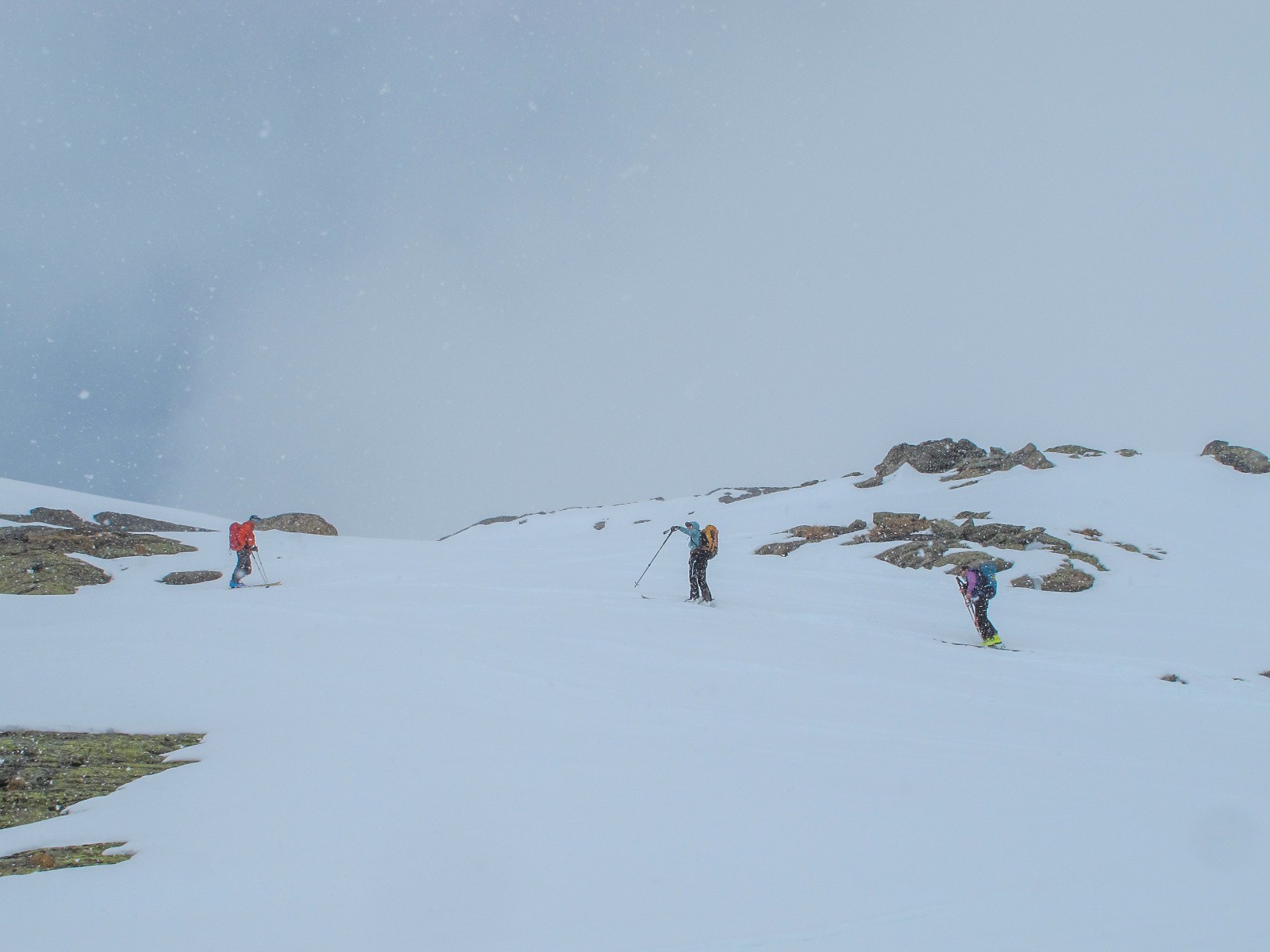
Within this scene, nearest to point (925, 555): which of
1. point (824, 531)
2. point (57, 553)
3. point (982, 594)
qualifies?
point (824, 531)

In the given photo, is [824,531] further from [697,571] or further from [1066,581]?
[697,571]

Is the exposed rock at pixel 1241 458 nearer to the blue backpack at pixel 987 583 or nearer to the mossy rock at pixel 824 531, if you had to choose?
the mossy rock at pixel 824 531

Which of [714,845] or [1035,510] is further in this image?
[1035,510]

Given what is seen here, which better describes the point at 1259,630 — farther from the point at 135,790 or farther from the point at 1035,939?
the point at 135,790

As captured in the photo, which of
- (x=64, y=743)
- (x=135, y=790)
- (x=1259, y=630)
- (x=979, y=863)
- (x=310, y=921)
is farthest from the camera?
(x=1259, y=630)

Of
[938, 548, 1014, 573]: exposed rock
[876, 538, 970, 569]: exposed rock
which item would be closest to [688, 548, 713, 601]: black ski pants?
[876, 538, 970, 569]: exposed rock

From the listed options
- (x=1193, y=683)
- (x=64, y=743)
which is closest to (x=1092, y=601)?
(x=1193, y=683)

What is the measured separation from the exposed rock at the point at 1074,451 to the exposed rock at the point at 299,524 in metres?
34.3

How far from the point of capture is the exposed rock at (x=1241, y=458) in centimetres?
2688

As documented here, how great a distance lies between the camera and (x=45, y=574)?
15.3m

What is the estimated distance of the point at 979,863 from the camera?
3797 millimetres

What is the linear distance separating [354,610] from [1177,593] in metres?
18.8

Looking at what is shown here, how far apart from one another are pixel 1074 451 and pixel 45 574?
39201 millimetres

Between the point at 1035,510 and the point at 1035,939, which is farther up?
the point at 1035,510
